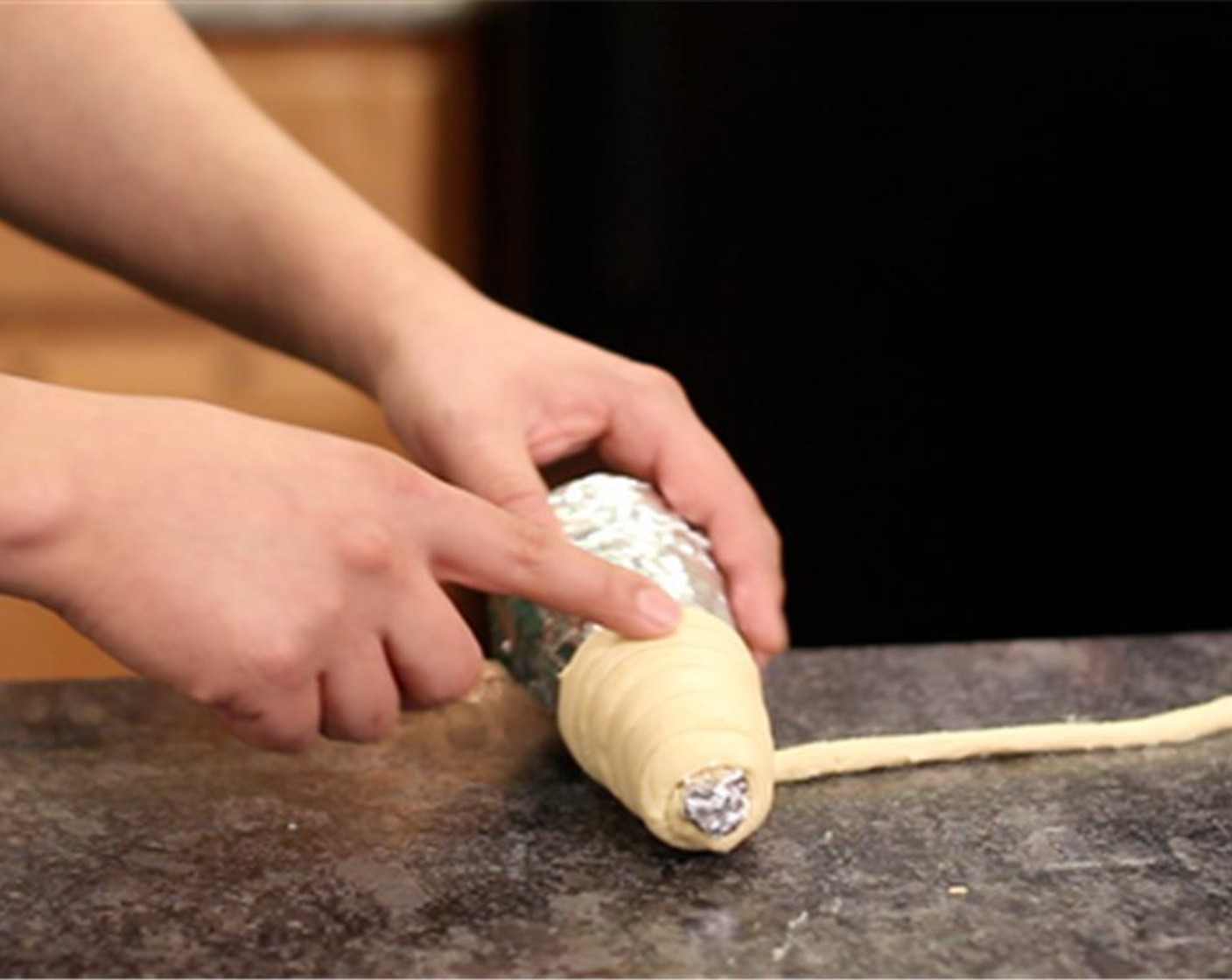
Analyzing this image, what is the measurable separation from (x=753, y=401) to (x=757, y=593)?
1132 mm

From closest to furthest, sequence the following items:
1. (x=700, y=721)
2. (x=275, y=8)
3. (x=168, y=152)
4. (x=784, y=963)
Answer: (x=784, y=963) → (x=700, y=721) → (x=168, y=152) → (x=275, y=8)

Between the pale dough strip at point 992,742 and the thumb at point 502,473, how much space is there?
0.17 meters

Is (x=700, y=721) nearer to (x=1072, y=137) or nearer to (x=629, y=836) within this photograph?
(x=629, y=836)

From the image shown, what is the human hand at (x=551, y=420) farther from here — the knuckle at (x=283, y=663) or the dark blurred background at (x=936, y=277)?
the dark blurred background at (x=936, y=277)

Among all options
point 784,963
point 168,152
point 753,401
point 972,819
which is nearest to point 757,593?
point 972,819

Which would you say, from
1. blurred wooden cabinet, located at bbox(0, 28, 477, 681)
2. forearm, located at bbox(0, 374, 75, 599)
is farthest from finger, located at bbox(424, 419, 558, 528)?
blurred wooden cabinet, located at bbox(0, 28, 477, 681)

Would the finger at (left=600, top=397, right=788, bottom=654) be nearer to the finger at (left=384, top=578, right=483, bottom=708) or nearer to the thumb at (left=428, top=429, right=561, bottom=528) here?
the thumb at (left=428, top=429, right=561, bottom=528)

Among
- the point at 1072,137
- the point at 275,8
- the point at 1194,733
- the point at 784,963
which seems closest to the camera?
the point at 784,963

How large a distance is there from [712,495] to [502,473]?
0.37ft

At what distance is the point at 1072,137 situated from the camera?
2.05 metres

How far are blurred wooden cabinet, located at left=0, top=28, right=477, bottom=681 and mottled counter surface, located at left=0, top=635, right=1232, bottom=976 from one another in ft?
4.44

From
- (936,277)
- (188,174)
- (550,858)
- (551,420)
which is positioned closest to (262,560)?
(550,858)

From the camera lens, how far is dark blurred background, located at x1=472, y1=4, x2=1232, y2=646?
6.73 feet

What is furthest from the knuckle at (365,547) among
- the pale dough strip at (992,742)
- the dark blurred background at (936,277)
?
the dark blurred background at (936,277)
